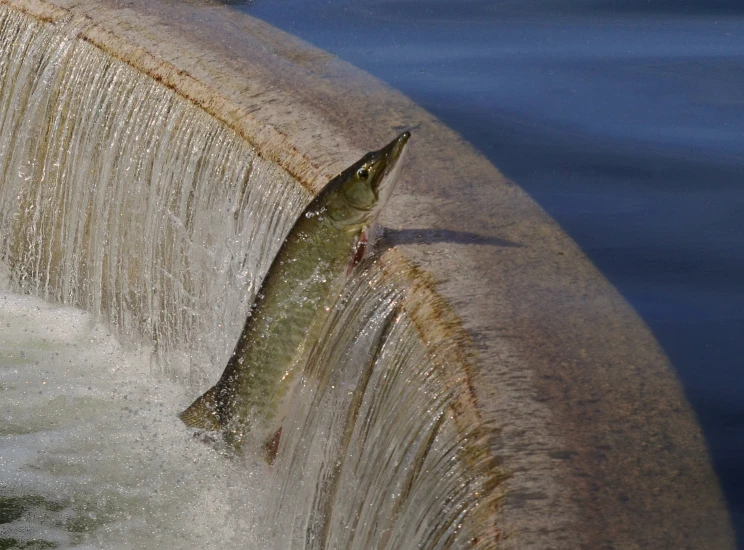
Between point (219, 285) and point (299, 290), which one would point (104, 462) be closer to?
point (219, 285)

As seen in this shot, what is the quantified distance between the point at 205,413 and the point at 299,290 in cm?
64

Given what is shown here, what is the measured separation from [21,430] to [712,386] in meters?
3.03

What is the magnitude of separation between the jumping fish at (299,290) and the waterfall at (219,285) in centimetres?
8

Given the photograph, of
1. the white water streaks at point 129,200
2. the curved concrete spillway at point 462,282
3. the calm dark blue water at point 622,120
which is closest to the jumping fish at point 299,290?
the curved concrete spillway at point 462,282

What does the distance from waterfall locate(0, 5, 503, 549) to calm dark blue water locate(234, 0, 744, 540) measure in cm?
76

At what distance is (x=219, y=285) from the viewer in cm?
460

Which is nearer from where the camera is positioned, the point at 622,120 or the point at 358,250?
the point at 358,250

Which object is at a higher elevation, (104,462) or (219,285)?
(219,285)

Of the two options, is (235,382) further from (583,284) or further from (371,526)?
(583,284)

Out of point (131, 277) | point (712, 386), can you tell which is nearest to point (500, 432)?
point (712, 386)

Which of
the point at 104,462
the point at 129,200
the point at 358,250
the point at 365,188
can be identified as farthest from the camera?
the point at 129,200

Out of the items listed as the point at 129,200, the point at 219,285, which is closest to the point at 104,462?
the point at 219,285

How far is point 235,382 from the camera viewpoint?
350cm

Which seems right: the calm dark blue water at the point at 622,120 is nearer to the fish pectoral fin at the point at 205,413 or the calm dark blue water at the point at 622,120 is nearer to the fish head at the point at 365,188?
the fish head at the point at 365,188
